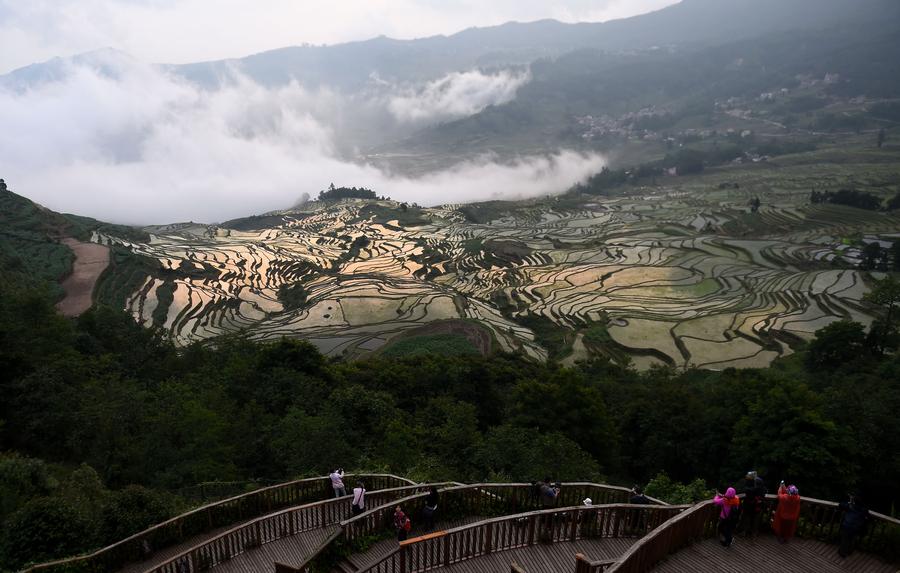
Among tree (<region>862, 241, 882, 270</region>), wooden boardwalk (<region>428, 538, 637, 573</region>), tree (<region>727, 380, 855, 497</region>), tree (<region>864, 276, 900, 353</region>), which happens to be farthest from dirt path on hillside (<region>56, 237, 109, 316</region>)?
tree (<region>862, 241, 882, 270</region>)

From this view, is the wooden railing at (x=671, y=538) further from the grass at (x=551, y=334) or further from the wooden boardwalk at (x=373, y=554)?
the grass at (x=551, y=334)

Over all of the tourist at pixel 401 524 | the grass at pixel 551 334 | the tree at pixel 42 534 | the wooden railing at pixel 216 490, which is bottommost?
the grass at pixel 551 334

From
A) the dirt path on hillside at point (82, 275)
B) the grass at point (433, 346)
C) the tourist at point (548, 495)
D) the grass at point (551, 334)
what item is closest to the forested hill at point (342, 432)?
the tourist at point (548, 495)

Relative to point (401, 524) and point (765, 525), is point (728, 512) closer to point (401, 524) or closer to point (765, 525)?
point (765, 525)

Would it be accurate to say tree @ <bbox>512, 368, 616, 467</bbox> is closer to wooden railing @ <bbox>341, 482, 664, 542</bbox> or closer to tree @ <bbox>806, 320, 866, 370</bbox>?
wooden railing @ <bbox>341, 482, 664, 542</bbox>

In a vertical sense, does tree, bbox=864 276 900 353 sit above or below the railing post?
below

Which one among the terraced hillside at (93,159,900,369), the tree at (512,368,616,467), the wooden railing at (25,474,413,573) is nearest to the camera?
the wooden railing at (25,474,413,573)

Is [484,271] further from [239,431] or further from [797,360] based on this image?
[239,431]
